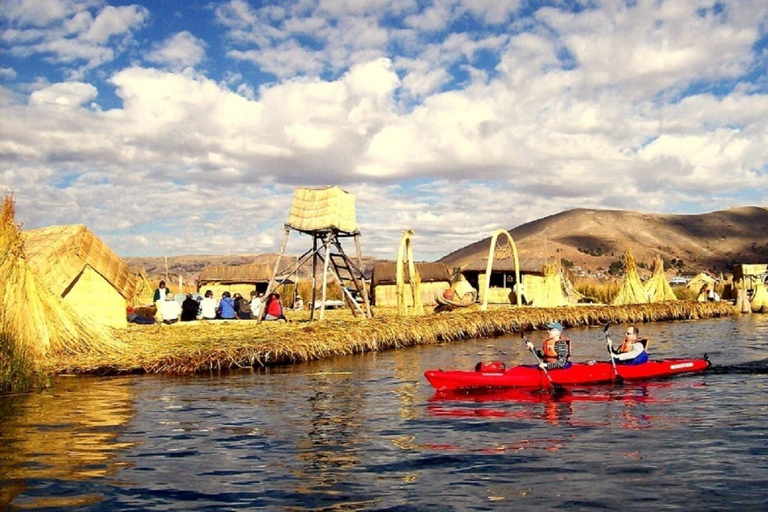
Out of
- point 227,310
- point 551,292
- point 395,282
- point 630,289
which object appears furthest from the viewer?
Answer: point 395,282

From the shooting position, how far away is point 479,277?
53.2 meters

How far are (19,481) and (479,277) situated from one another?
44894mm

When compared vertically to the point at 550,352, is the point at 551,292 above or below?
above

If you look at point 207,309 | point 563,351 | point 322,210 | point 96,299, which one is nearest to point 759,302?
point 322,210

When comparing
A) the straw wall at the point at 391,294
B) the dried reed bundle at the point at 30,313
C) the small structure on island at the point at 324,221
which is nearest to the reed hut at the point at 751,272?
the straw wall at the point at 391,294

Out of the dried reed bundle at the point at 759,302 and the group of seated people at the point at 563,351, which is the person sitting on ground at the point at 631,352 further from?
the dried reed bundle at the point at 759,302

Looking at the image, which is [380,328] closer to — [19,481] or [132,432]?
[132,432]

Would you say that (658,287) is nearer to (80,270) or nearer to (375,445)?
(80,270)

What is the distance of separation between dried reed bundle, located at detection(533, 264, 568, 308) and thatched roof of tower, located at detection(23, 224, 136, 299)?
882 inches

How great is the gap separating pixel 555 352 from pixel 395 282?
35.2 m

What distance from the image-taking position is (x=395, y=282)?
52656 millimetres

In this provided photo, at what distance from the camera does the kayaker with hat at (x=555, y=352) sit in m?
17.1

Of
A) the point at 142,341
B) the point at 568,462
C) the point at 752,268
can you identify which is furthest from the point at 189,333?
the point at 752,268

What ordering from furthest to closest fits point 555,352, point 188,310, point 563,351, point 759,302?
point 759,302, point 188,310, point 555,352, point 563,351
